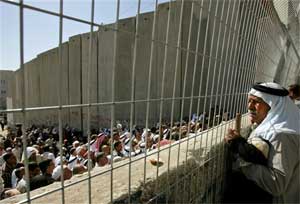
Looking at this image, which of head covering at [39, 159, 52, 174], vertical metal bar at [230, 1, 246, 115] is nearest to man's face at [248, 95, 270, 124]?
vertical metal bar at [230, 1, 246, 115]

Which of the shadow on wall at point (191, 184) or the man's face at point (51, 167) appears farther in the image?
the man's face at point (51, 167)

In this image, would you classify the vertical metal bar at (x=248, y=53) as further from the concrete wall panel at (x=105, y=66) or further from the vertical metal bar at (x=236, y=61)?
the concrete wall panel at (x=105, y=66)

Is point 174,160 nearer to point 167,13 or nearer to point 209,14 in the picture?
point 167,13

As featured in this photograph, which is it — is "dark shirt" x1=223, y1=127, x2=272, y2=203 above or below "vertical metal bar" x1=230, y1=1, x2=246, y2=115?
below

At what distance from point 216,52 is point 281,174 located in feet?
3.28

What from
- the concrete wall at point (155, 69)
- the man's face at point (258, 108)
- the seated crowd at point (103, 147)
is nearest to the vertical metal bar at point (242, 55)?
the concrete wall at point (155, 69)

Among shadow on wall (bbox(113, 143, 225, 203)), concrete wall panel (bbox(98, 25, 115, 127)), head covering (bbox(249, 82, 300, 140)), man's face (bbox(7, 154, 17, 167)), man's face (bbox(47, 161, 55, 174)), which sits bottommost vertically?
man's face (bbox(7, 154, 17, 167))

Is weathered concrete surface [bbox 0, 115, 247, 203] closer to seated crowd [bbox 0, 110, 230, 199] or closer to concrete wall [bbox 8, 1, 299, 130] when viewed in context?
seated crowd [bbox 0, 110, 230, 199]

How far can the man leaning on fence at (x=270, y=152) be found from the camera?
216cm

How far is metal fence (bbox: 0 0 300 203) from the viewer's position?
3.87 feet

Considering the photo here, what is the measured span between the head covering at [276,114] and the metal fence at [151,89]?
1.19 feet

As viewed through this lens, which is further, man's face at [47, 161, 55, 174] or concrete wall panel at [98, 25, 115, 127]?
man's face at [47, 161, 55, 174]

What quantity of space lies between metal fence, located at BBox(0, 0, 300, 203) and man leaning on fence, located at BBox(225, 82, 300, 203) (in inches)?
9.6

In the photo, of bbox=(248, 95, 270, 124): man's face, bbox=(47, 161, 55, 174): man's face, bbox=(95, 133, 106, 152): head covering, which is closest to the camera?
bbox=(95, 133, 106, 152): head covering
